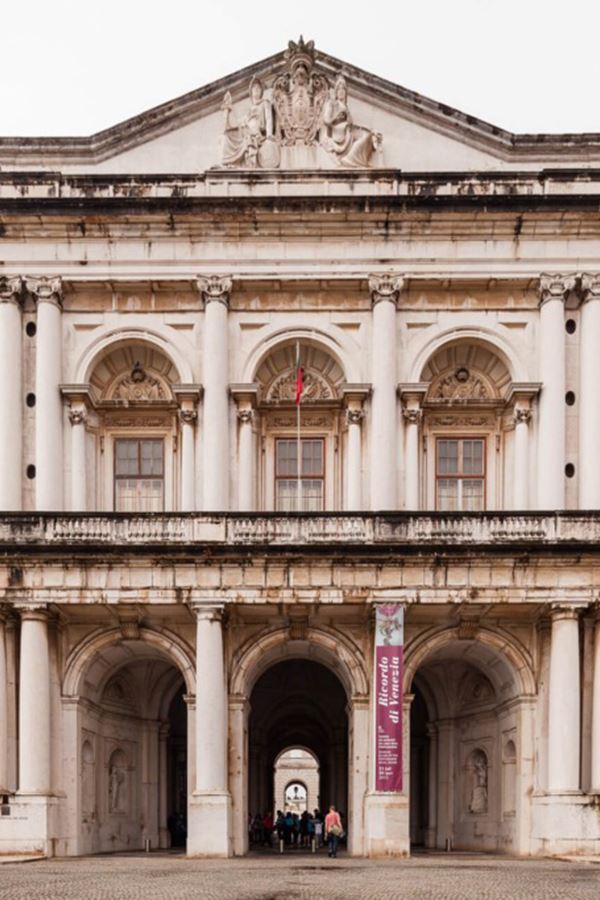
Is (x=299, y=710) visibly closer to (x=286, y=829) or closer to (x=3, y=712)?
(x=286, y=829)

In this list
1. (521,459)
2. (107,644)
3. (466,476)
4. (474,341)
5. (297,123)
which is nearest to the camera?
(107,644)

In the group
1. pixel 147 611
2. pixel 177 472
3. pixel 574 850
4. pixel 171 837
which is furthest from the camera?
pixel 171 837

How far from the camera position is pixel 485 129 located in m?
38.0

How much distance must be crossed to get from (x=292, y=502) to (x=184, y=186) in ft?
31.0

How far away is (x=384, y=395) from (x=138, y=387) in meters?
7.31

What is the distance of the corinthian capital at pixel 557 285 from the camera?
119 feet

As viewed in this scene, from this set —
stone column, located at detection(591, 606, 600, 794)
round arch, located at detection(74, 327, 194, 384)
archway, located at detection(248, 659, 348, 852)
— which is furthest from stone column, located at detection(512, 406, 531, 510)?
archway, located at detection(248, 659, 348, 852)

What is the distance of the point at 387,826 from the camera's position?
32.6 metres

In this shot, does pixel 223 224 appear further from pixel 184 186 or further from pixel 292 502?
pixel 292 502

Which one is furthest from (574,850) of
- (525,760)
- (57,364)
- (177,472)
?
(57,364)

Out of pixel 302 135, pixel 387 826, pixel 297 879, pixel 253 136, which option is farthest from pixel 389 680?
pixel 253 136

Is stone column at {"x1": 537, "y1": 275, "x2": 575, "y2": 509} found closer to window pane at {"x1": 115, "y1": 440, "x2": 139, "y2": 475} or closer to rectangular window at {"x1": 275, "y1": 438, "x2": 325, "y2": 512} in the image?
rectangular window at {"x1": 275, "y1": 438, "x2": 325, "y2": 512}

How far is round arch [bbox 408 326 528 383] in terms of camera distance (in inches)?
1443

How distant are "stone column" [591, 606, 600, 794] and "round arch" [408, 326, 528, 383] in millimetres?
7370
